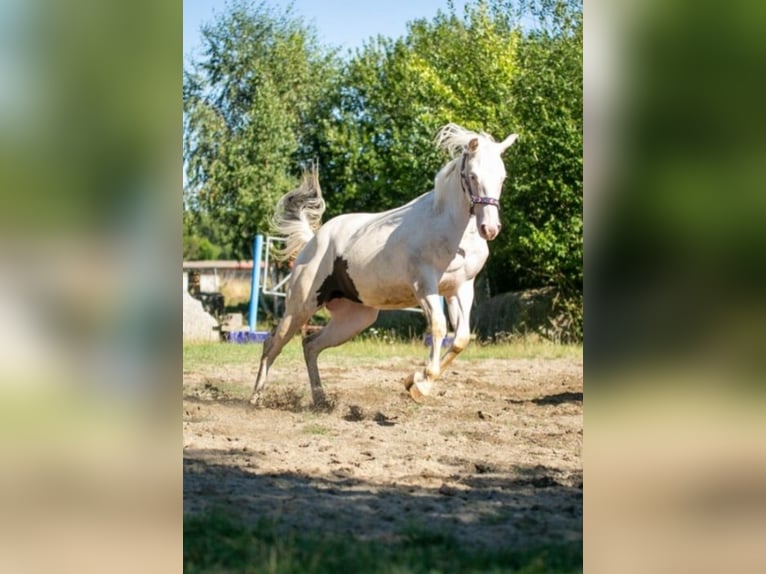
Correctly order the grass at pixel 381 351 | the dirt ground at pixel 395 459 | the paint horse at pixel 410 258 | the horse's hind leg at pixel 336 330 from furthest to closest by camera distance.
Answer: the grass at pixel 381 351 < the horse's hind leg at pixel 336 330 < the paint horse at pixel 410 258 < the dirt ground at pixel 395 459

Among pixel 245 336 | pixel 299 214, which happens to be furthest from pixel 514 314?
pixel 299 214

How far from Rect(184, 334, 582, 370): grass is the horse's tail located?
2831mm

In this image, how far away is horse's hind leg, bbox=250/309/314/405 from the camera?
740cm

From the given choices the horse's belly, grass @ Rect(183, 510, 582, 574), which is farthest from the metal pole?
grass @ Rect(183, 510, 582, 574)

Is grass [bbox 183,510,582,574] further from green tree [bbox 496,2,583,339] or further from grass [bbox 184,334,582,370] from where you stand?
green tree [bbox 496,2,583,339]

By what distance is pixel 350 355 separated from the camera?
1221 cm

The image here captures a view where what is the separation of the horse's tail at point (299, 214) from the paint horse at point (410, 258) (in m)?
0.01

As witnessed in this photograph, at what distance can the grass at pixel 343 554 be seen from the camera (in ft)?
10.7
